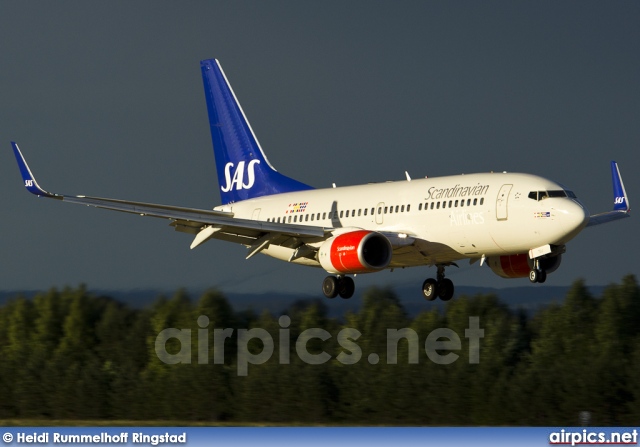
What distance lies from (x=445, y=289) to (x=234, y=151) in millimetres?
14950

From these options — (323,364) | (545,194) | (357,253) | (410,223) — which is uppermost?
(545,194)

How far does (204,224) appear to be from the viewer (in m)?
49.5

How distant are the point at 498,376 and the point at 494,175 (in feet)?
123

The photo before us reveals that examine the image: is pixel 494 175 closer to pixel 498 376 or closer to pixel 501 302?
pixel 498 376

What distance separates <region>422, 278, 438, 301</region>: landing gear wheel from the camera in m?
51.0

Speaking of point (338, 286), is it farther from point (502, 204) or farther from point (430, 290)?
point (502, 204)

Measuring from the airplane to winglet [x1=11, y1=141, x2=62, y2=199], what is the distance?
38 millimetres

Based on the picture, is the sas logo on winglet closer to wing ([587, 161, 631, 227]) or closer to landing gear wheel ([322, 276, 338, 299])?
landing gear wheel ([322, 276, 338, 299])

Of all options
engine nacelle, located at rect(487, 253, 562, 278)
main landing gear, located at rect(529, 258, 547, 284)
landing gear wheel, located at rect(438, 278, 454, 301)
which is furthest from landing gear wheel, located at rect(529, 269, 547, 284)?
landing gear wheel, located at rect(438, 278, 454, 301)

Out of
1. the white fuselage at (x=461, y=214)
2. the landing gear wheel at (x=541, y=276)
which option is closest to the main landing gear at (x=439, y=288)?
the white fuselage at (x=461, y=214)

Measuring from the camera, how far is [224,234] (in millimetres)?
52281

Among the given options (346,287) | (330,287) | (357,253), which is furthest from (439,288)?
(357,253)

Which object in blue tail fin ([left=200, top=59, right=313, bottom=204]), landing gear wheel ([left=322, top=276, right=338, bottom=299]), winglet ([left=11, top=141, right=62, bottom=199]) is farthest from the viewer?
blue tail fin ([left=200, top=59, right=313, bottom=204])

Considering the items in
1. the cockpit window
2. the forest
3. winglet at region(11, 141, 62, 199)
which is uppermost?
winglet at region(11, 141, 62, 199)
